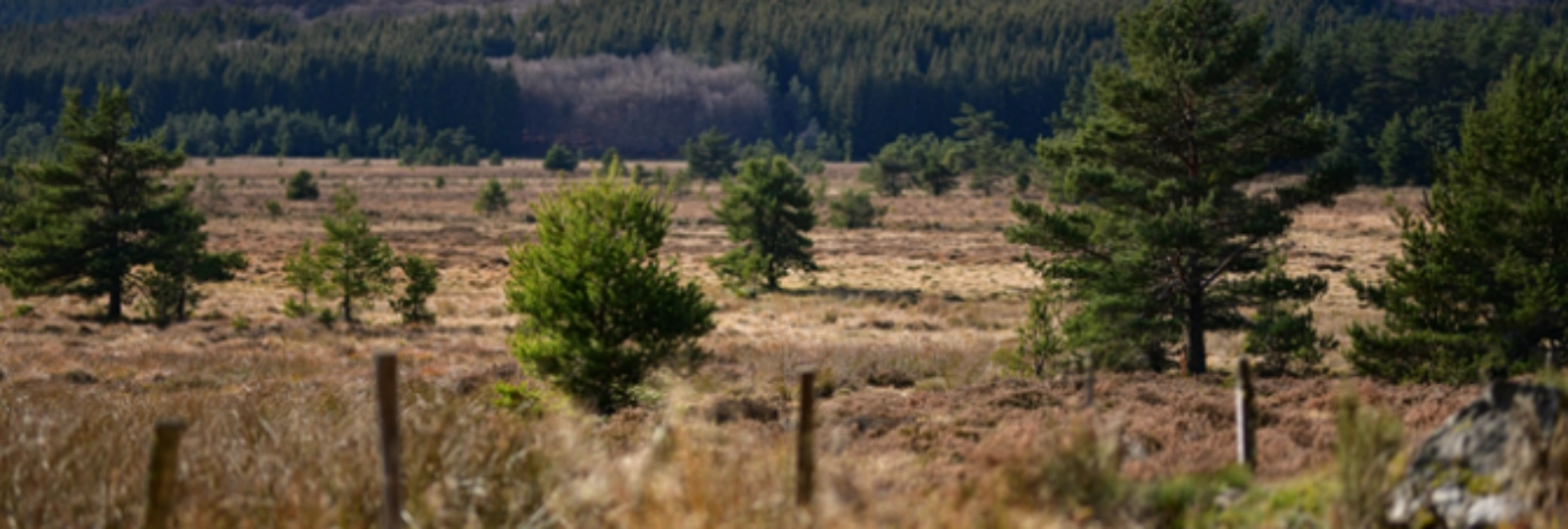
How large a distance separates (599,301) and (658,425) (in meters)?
3.25

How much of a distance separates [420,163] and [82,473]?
12393 centimetres

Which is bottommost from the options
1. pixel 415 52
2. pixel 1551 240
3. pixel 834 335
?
pixel 834 335

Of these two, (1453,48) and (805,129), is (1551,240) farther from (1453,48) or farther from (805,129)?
(805,129)

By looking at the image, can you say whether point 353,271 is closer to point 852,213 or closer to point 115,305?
point 115,305

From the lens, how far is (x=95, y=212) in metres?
28.4

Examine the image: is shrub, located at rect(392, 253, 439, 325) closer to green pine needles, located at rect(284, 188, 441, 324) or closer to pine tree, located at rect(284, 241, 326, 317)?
green pine needles, located at rect(284, 188, 441, 324)

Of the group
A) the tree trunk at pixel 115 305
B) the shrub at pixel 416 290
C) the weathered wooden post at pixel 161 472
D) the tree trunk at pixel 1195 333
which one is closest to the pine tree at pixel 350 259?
the shrub at pixel 416 290

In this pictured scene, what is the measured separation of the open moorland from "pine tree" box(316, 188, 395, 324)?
114 cm

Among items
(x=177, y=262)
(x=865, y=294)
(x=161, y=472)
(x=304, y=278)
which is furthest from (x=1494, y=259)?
(x=177, y=262)

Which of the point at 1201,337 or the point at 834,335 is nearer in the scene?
the point at 1201,337

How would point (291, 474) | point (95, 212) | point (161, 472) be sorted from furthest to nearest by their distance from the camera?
point (95, 212), point (291, 474), point (161, 472)

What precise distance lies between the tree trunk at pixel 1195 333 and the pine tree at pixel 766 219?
2044 centimetres

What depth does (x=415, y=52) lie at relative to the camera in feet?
547

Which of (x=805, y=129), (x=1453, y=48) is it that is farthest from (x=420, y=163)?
(x=1453, y=48)
